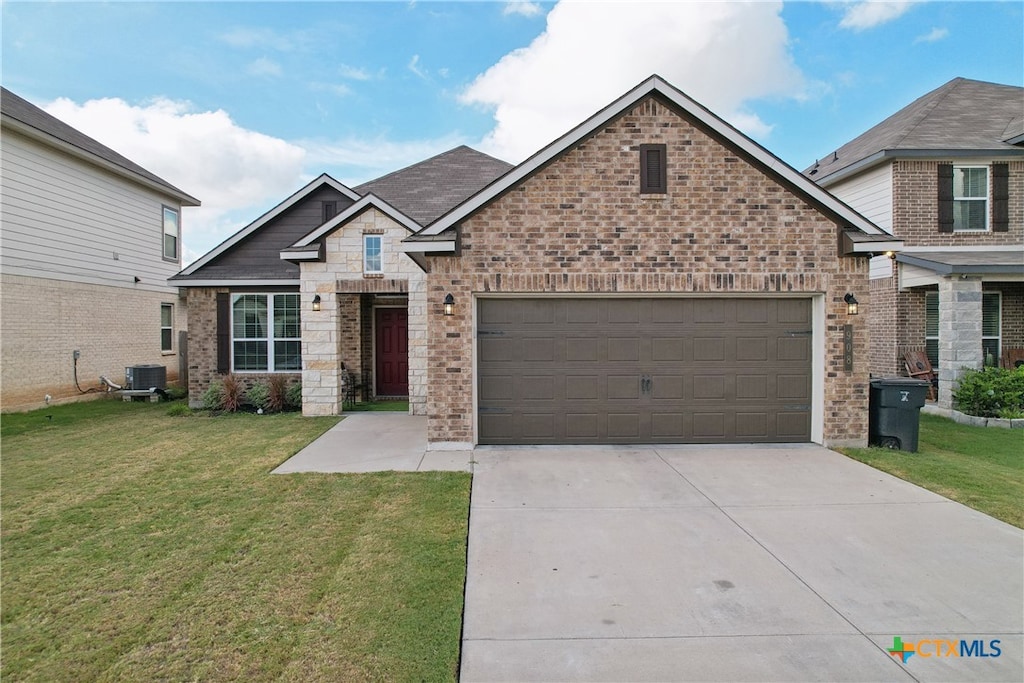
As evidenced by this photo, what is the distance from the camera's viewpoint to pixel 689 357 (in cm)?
855

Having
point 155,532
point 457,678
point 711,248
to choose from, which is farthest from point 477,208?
point 457,678

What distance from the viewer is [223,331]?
1291 centimetres

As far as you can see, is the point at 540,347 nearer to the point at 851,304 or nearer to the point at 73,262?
the point at 851,304

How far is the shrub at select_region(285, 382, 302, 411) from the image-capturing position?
488 inches

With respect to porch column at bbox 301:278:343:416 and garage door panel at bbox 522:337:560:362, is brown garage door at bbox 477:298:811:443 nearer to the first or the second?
garage door panel at bbox 522:337:560:362

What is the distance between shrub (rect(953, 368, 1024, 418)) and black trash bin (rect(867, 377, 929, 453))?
11.9 ft

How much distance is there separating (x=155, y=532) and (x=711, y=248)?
7.90 metres

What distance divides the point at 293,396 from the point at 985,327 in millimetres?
16348

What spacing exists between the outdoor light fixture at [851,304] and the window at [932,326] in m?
6.45

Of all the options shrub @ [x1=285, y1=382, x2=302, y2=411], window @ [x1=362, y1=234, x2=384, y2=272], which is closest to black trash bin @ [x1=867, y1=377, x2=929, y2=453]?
window @ [x1=362, y1=234, x2=384, y2=272]

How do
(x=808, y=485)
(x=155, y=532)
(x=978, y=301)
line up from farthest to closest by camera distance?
(x=978, y=301) → (x=808, y=485) → (x=155, y=532)

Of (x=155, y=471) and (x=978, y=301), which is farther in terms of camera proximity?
(x=978, y=301)

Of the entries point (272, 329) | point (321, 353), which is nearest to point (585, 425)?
point (321, 353)

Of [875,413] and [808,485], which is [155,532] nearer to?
[808,485]
